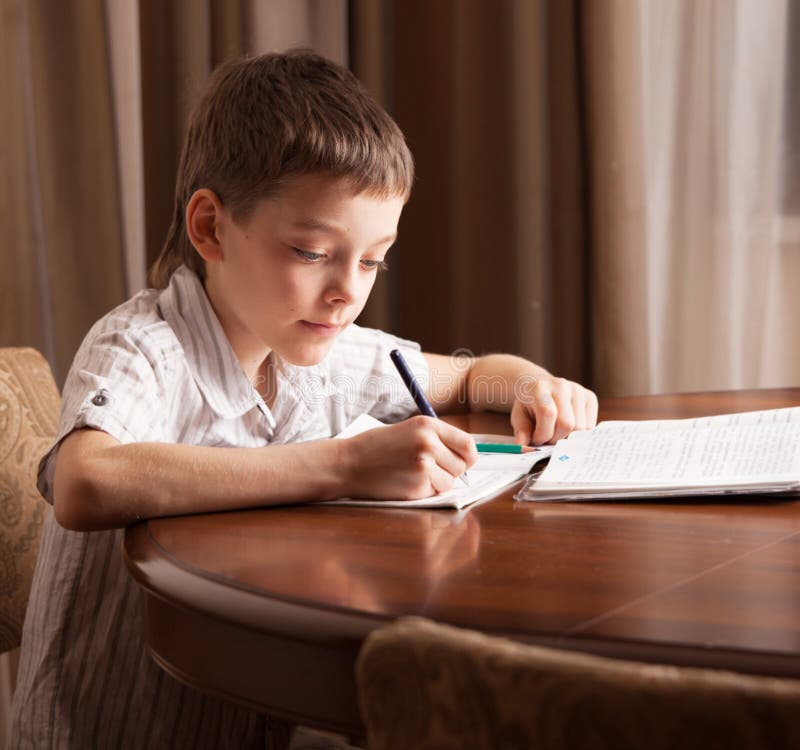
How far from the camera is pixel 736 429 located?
1128mm

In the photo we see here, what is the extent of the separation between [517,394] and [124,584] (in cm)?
57

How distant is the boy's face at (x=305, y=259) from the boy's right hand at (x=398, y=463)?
0.84 ft

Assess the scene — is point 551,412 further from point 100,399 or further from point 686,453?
point 100,399

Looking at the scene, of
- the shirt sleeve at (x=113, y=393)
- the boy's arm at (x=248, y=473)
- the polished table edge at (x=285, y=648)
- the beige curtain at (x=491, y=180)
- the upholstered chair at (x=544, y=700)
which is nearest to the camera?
the upholstered chair at (x=544, y=700)

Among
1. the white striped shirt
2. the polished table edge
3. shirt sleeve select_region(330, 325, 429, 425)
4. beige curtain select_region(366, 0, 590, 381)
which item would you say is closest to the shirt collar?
the white striped shirt

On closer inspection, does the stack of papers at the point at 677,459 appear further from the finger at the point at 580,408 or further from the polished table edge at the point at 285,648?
the polished table edge at the point at 285,648

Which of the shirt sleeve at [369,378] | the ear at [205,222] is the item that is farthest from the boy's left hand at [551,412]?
the ear at [205,222]

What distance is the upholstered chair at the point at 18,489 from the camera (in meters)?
A: 1.39

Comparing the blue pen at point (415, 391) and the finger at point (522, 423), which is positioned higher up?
the blue pen at point (415, 391)

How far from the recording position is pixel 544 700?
0.39 metres

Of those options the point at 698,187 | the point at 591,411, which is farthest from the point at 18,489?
the point at 698,187

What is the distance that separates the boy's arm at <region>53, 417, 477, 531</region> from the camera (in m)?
0.92

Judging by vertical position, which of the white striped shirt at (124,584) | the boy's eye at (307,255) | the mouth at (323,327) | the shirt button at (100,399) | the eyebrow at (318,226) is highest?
the eyebrow at (318,226)

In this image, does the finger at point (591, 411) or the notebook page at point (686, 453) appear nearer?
the notebook page at point (686, 453)
